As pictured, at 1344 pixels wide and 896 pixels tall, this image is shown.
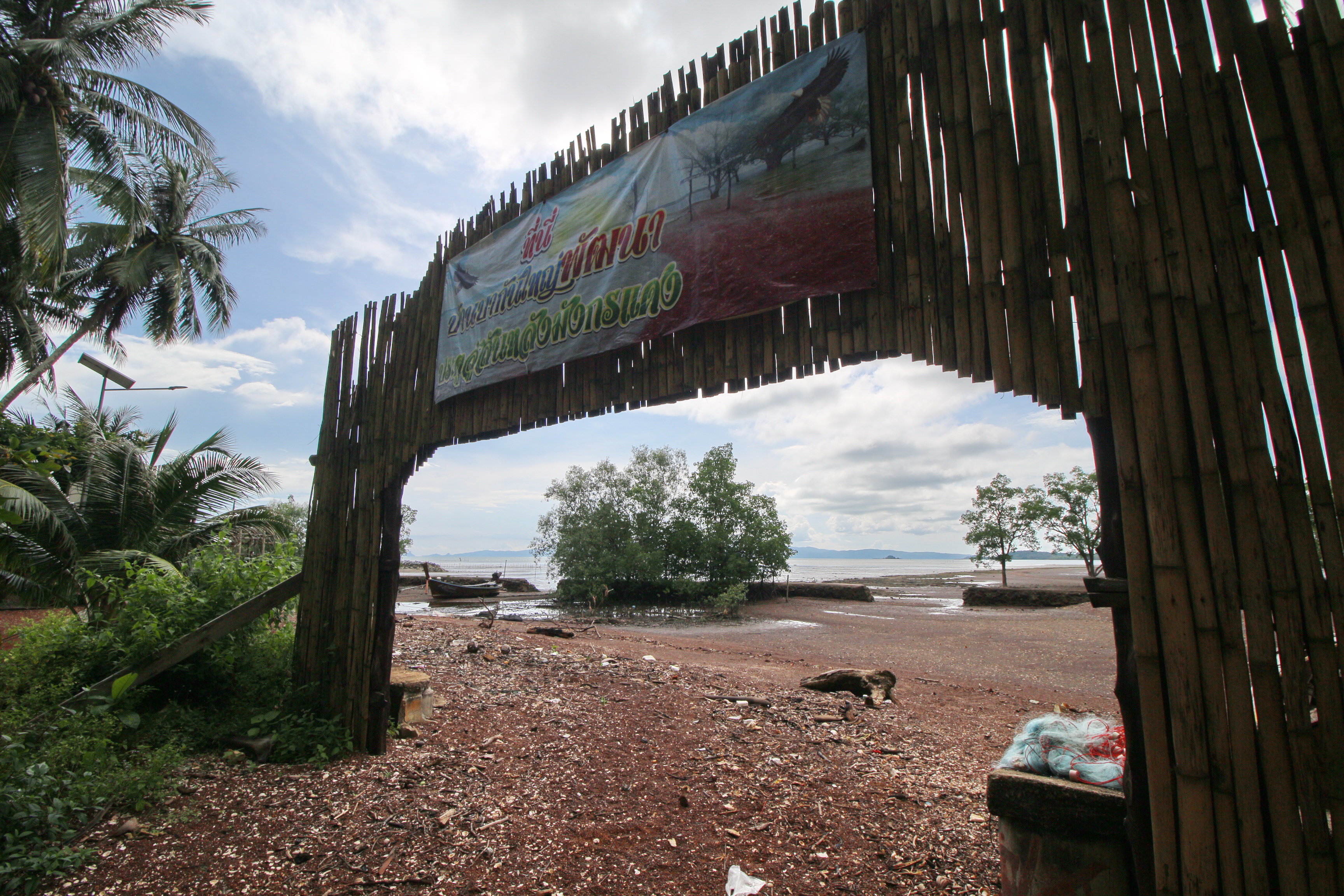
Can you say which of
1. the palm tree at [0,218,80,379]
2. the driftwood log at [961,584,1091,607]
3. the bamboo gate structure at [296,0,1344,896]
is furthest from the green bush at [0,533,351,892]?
the driftwood log at [961,584,1091,607]

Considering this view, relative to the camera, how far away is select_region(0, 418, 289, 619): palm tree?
7.97 meters

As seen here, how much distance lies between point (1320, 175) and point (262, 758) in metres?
6.35

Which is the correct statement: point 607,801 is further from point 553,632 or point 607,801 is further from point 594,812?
point 553,632

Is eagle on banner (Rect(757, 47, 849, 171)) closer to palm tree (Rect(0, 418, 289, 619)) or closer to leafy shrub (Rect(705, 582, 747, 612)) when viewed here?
palm tree (Rect(0, 418, 289, 619))

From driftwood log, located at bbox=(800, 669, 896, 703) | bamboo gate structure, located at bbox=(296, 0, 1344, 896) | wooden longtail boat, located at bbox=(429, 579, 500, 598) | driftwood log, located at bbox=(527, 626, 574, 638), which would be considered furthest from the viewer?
wooden longtail boat, located at bbox=(429, 579, 500, 598)

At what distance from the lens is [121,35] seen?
45.6ft

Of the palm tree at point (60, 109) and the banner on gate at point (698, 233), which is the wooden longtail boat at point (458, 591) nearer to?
the palm tree at point (60, 109)

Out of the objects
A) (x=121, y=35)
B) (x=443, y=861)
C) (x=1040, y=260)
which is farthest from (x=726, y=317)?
(x=121, y=35)

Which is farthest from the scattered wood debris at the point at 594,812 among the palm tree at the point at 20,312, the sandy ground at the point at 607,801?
the palm tree at the point at 20,312

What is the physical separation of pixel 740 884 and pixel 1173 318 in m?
3.15

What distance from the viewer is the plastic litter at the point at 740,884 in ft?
10.4

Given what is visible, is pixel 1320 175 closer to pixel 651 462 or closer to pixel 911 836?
pixel 911 836

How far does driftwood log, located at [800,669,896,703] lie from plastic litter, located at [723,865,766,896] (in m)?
4.25

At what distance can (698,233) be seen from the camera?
11.4 feet
